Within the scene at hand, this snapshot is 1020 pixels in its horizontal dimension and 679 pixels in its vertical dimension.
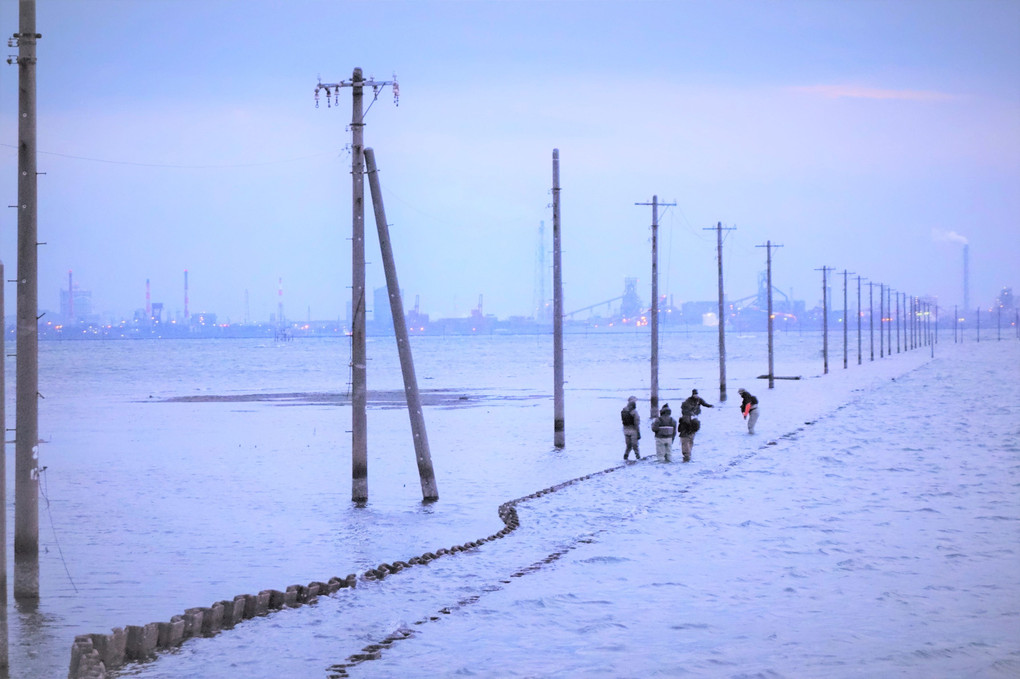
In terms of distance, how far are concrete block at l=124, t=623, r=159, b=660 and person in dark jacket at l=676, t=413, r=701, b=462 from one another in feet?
57.4

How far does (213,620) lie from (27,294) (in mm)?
4200

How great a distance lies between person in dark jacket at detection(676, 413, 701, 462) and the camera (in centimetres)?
2628

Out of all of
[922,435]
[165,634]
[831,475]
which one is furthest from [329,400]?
[165,634]

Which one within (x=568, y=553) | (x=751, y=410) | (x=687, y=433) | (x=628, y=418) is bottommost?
(x=568, y=553)

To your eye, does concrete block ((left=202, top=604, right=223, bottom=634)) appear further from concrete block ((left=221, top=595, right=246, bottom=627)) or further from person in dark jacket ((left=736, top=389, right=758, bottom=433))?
person in dark jacket ((left=736, top=389, right=758, bottom=433))

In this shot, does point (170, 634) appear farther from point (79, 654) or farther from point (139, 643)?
point (79, 654)

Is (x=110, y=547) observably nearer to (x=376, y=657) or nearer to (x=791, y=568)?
(x=376, y=657)

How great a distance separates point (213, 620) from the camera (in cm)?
1105

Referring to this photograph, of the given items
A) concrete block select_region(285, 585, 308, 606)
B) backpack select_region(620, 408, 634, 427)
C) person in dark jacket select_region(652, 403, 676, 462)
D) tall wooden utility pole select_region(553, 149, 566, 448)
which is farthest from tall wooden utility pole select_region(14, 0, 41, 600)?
tall wooden utility pole select_region(553, 149, 566, 448)

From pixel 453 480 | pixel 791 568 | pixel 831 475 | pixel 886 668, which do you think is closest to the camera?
pixel 886 668

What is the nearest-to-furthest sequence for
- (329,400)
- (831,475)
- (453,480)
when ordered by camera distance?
(831,475), (453,480), (329,400)

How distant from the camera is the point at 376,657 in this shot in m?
10.0

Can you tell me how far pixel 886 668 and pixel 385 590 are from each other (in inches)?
227

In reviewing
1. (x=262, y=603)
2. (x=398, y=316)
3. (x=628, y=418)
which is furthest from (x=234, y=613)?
(x=628, y=418)
